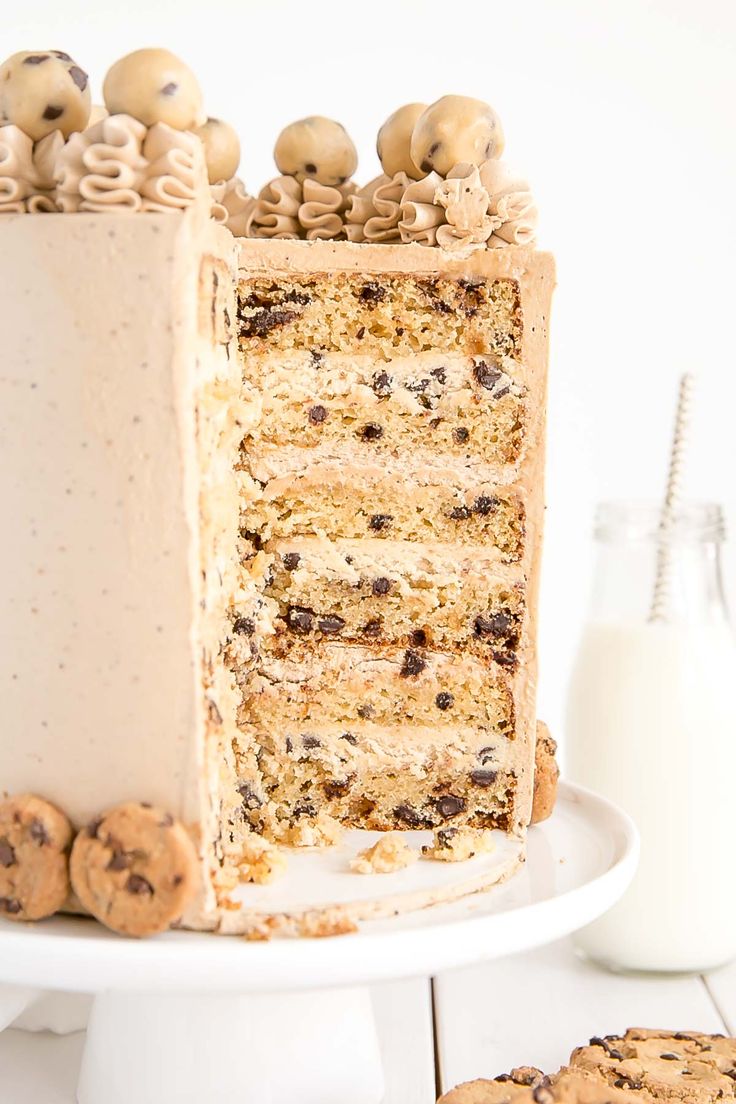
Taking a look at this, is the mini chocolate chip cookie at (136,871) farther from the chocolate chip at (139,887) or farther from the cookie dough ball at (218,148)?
the cookie dough ball at (218,148)

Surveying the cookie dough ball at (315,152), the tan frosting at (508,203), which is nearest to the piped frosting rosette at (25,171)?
the cookie dough ball at (315,152)

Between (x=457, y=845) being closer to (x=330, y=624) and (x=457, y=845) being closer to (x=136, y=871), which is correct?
(x=330, y=624)

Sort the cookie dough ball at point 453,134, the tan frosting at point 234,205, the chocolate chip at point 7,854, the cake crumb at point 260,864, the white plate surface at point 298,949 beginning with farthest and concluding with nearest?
the tan frosting at point 234,205, the cookie dough ball at point 453,134, the cake crumb at point 260,864, the chocolate chip at point 7,854, the white plate surface at point 298,949

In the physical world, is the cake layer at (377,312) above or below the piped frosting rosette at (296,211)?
below

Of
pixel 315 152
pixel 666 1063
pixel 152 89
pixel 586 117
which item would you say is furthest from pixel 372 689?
pixel 586 117

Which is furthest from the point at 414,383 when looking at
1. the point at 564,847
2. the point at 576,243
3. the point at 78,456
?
the point at 576,243

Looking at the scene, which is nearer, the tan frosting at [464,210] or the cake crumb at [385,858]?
the cake crumb at [385,858]
